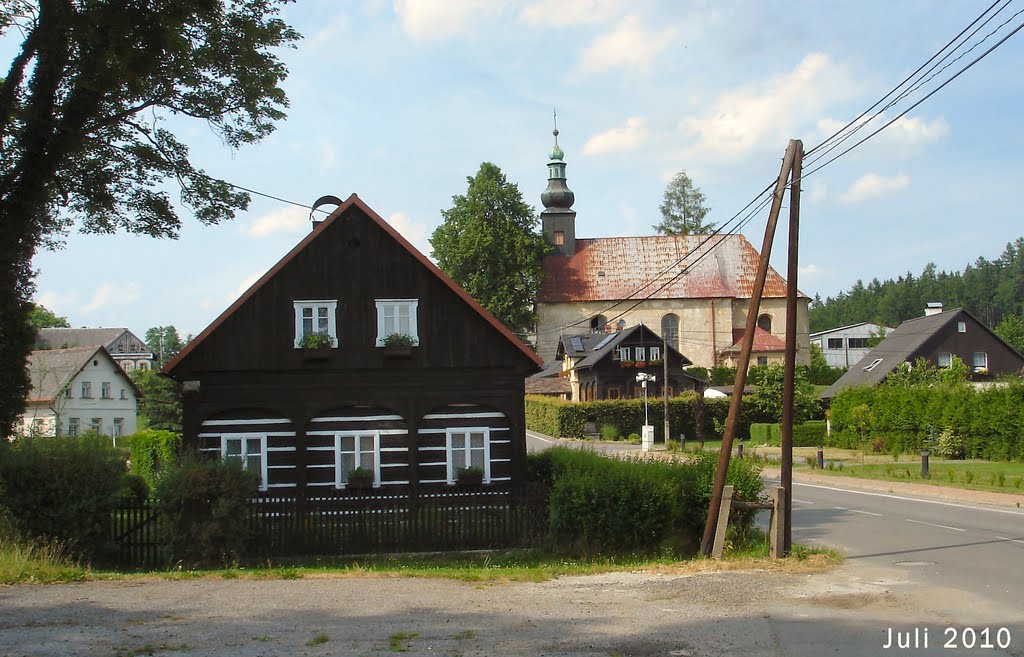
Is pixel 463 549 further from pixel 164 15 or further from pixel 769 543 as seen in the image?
pixel 164 15

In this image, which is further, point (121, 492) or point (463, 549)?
point (463, 549)

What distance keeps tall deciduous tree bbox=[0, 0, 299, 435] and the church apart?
204 feet

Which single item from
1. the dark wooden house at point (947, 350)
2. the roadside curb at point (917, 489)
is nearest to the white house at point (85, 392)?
the roadside curb at point (917, 489)

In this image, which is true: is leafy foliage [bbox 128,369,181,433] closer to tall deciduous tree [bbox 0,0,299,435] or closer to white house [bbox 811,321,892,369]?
tall deciduous tree [bbox 0,0,299,435]

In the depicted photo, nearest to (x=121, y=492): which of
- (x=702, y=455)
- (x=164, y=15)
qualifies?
(x=164, y=15)

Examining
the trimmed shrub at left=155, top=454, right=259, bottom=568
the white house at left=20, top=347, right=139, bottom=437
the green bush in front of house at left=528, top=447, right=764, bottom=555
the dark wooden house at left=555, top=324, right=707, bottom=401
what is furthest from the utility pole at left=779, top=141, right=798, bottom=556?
the white house at left=20, top=347, right=139, bottom=437

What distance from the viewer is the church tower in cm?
8681

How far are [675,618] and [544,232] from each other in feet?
255

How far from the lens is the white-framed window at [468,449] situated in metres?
22.1

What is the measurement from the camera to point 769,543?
1571 centimetres

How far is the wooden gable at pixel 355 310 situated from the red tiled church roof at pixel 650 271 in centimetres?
6056

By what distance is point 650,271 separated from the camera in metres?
85.2

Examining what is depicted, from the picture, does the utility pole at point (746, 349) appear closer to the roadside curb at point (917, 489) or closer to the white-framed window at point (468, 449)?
the white-framed window at point (468, 449)

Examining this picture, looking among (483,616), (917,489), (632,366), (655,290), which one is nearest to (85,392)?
(632,366)
